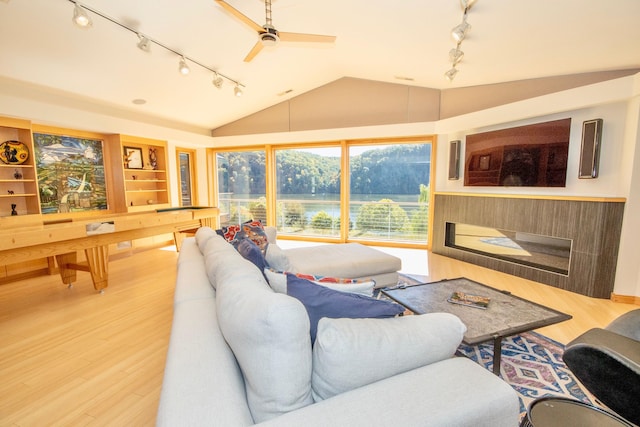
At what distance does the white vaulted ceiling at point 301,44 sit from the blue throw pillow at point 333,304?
253 centimetres

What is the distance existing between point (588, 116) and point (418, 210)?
2638 millimetres

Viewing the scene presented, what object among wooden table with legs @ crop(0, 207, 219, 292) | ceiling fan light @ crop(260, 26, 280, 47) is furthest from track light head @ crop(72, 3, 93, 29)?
wooden table with legs @ crop(0, 207, 219, 292)

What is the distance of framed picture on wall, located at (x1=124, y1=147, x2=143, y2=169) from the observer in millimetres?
5060

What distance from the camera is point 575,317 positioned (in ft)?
8.54

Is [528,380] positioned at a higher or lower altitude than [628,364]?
lower

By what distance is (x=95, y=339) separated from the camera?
2.28 m

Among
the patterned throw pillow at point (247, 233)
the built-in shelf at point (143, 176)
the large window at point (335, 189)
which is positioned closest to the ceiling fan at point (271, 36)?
the patterned throw pillow at point (247, 233)

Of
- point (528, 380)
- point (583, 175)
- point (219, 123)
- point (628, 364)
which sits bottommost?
point (528, 380)

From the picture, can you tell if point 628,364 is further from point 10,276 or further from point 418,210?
point 10,276

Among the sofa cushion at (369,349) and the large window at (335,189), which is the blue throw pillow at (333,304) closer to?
the sofa cushion at (369,349)

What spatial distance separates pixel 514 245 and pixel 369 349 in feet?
12.9

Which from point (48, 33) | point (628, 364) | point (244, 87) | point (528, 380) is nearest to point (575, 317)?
point (528, 380)

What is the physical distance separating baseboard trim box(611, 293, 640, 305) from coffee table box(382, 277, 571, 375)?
180cm

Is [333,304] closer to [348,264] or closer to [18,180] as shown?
[348,264]
